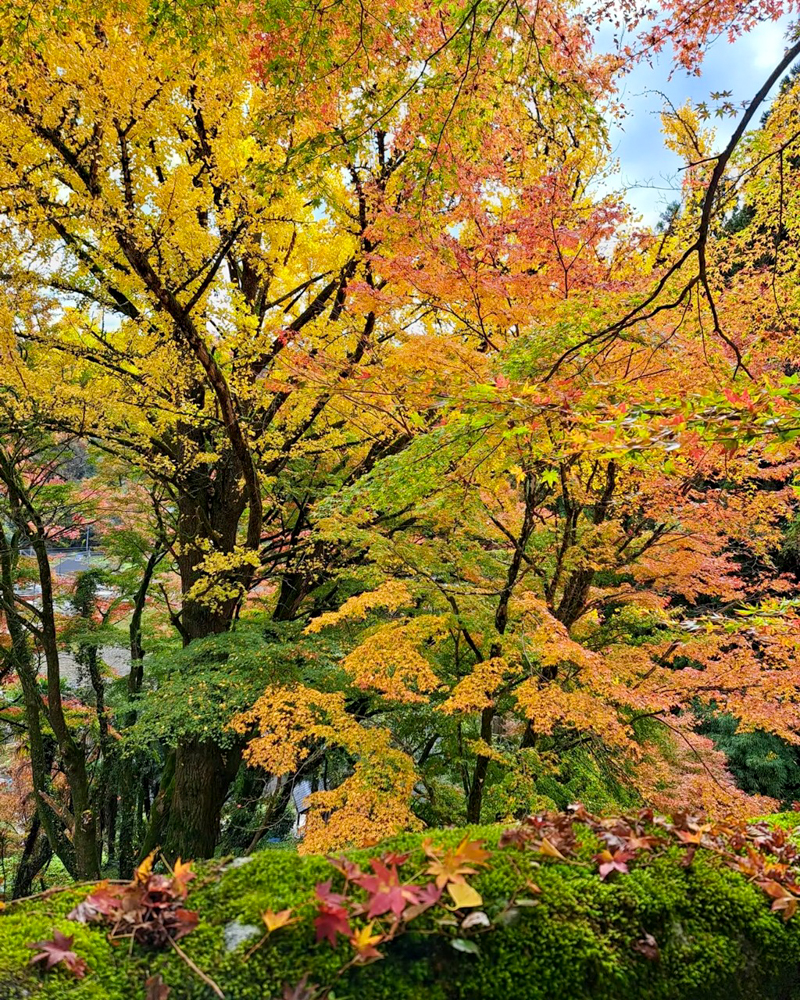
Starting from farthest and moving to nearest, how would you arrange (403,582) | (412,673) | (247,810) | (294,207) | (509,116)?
(247,810) → (294,207) → (403,582) → (412,673) → (509,116)

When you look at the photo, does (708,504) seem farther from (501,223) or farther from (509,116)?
(509,116)

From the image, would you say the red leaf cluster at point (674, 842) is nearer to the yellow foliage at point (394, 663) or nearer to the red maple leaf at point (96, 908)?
the red maple leaf at point (96, 908)

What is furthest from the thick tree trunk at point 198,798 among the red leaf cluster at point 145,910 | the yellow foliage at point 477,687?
the red leaf cluster at point 145,910

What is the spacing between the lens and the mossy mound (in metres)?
0.98

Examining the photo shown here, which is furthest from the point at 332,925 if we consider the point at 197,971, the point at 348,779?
the point at 348,779

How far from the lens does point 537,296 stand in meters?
4.31

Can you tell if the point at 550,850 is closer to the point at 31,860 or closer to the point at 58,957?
the point at 58,957

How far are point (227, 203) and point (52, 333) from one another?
6.64 feet

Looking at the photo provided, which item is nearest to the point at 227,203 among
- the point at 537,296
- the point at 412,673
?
the point at 537,296

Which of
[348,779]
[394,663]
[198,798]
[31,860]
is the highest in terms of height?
[394,663]

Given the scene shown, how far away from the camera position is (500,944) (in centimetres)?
108

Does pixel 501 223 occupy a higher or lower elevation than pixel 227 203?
lower

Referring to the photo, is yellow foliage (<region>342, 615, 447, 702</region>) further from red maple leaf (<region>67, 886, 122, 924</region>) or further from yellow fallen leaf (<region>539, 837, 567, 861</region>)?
red maple leaf (<region>67, 886, 122, 924</region>)

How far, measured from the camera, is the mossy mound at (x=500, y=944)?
98 cm
